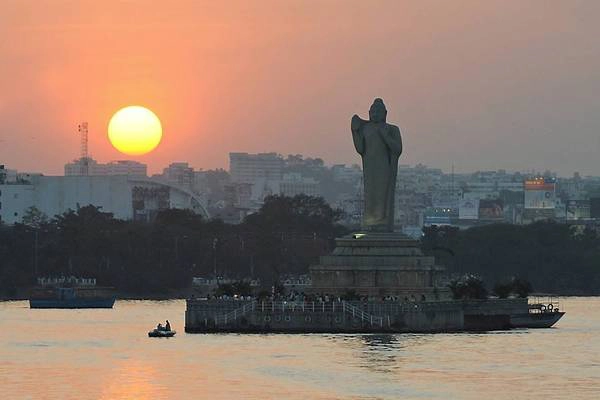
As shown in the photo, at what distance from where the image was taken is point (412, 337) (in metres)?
108

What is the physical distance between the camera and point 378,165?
Answer: 120562mm

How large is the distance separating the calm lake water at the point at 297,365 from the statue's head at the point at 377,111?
42.6 ft

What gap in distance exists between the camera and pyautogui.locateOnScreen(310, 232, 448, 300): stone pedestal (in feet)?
379

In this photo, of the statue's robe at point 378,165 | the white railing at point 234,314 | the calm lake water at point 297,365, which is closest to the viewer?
the calm lake water at point 297,365

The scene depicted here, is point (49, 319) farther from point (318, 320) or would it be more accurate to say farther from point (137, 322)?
point (318, 320)

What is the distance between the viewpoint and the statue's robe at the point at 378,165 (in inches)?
4734

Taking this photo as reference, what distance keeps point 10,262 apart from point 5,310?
38061mm

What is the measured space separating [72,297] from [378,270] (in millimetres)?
51386

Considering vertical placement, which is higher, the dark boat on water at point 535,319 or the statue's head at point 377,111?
the statue's head at point 377,111

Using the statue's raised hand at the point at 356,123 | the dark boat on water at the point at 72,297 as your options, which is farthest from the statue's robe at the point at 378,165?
the dark boat on water at the point at 72,297

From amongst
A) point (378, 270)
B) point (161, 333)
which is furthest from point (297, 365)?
point (378, 270)

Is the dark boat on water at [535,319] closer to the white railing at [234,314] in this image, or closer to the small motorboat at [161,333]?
the white railing at [234,314]

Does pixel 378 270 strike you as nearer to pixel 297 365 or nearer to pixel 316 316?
pixel 316 316

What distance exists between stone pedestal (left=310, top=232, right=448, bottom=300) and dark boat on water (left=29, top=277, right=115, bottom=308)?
150 feet
